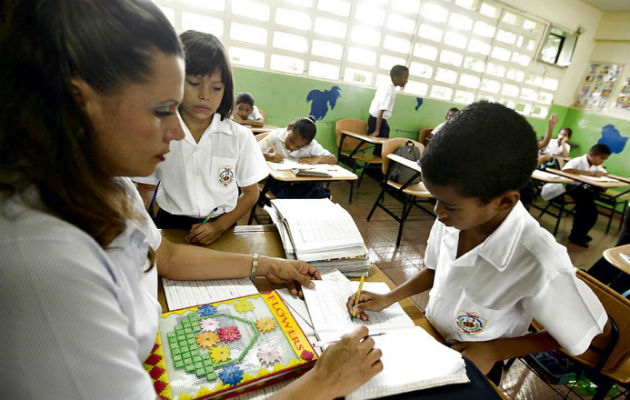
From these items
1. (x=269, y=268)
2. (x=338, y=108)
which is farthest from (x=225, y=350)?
(x=338, y=108)

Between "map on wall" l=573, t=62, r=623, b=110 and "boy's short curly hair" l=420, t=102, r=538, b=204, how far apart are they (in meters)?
8.62

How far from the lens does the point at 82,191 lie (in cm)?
40

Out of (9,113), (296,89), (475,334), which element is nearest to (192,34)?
(9,113)

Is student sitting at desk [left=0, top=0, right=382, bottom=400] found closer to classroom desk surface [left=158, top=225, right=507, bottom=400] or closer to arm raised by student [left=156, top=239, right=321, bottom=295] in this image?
arm raised by student [left=156, top=239, right=321, bottom=295]

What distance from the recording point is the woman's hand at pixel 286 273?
0.93 metres

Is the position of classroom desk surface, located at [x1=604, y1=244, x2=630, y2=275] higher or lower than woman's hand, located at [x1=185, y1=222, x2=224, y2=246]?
lower

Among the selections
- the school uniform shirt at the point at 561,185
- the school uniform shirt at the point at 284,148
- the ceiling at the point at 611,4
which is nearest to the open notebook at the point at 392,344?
the school uniform shirt at the point at 284,148

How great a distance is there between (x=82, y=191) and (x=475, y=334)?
976 mm

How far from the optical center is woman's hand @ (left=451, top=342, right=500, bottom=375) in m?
0.85

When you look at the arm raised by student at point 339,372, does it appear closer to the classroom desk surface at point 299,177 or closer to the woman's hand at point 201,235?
the woman's hand at point 201,235

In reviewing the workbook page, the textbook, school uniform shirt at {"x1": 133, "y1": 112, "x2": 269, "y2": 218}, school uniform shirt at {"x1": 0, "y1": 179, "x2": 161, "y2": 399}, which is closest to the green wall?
school uniform shirt at {"x1": 133, "y1": 112, "x2": 269, "y2": 218}

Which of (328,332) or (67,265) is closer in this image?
(67,265)

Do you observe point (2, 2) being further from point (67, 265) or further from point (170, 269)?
point (170, 269)

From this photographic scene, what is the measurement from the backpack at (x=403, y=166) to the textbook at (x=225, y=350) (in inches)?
114
